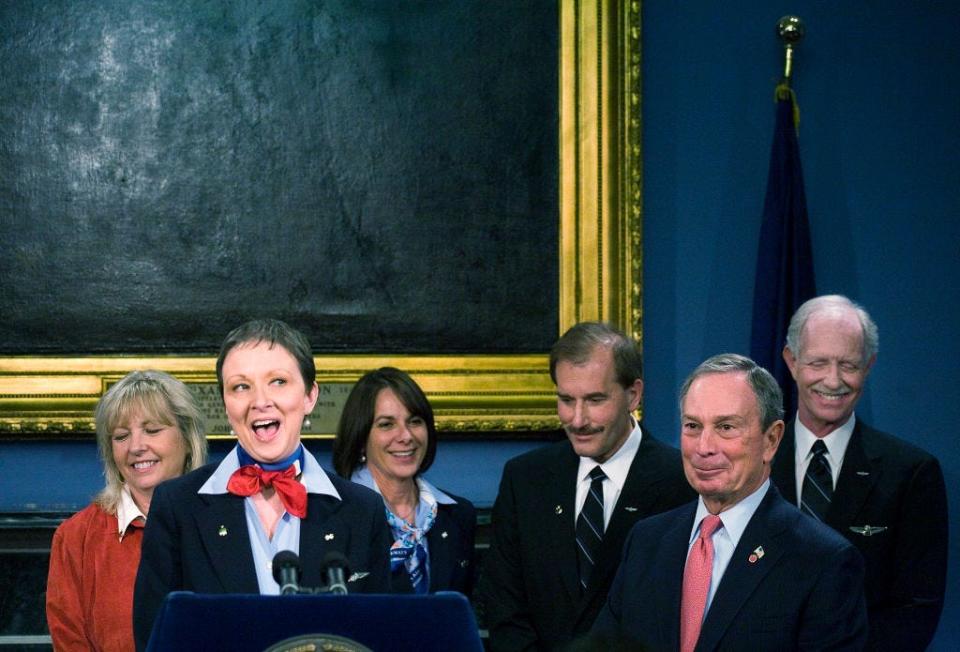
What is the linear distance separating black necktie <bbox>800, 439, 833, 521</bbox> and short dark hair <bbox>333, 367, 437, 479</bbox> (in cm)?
122

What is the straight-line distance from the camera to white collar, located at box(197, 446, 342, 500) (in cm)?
322

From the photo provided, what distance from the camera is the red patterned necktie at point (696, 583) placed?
338 centimetres

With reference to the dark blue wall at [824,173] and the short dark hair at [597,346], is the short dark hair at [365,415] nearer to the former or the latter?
the short dark hair at [597,346]

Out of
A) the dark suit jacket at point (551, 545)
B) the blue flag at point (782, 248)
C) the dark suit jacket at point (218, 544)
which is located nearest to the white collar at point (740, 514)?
the dark suit jacket at point (551, 545)

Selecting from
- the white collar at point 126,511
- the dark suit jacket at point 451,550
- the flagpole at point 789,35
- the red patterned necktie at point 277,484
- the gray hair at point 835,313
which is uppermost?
the flagpole at point 789,35

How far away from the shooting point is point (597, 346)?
4312 mm

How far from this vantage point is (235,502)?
10.5ft

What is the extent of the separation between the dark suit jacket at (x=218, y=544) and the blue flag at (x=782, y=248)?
2.80 metres

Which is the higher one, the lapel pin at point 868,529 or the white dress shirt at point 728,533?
the white dress shirt at point 728,533

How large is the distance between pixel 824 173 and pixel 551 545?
8.31 ft

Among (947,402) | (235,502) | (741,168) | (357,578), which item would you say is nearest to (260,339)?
(235,502)

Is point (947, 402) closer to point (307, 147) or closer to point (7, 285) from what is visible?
point (307, 147)

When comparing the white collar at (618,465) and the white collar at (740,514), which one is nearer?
the white collar at (740,514)

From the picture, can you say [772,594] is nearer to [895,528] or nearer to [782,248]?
[895,528]
